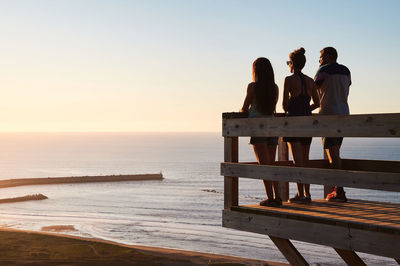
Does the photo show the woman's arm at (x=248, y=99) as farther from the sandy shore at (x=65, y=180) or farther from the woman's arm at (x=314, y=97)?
the sandy shore at (x=65, y=180)

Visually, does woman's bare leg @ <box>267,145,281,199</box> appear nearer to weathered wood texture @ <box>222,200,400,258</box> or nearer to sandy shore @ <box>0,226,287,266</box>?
weathered wood texture @ <box>222,200,400,258</box>

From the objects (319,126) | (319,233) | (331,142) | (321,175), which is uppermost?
(319,126)

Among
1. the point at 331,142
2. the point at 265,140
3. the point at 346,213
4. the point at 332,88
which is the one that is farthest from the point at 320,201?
the point at 332,88

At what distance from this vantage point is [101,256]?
38500mm

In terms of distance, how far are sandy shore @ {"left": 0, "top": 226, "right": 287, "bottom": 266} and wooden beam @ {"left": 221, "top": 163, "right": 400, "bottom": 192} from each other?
30.9 m

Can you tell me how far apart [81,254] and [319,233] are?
3506cm

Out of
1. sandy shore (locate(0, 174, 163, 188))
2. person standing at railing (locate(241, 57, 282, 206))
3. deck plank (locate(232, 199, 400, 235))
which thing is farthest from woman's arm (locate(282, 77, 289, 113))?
sandy shore (locate(0, 174, 163, 188))

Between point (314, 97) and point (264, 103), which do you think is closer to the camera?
point (264, 103)

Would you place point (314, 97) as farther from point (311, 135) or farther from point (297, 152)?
point (311, 135)

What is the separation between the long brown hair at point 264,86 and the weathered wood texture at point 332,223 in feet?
5.30

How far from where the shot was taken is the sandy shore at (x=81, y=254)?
36250 millimetres

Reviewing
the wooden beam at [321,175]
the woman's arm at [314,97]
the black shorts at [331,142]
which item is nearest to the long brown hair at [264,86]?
the woman's arm at [314,97]

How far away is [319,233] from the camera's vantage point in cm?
667

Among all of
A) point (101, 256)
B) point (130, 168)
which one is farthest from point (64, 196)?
point (130, 168)
